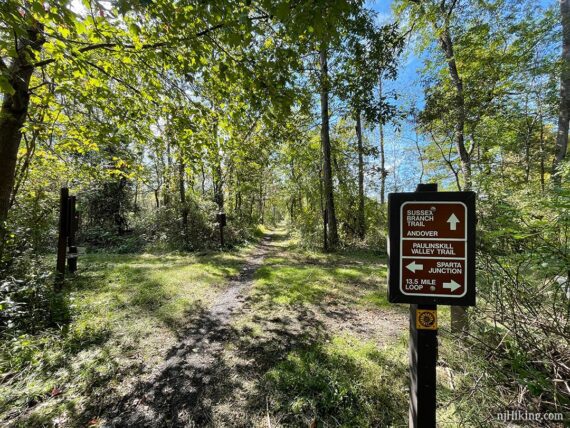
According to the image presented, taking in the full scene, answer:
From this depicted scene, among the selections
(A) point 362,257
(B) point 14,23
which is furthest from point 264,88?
(A) point 362,257

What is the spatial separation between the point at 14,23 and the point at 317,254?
29.0ft

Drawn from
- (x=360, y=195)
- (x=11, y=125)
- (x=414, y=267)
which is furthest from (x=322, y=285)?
(x=360, y=195)

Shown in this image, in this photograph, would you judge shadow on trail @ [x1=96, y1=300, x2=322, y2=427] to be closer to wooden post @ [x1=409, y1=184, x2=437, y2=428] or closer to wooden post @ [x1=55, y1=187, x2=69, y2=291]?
wooden post @ [x1=409, y1=184, x2=437, y2=428]

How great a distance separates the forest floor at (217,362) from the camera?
211 cm

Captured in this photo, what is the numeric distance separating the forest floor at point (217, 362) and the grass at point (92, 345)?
0.05 ft

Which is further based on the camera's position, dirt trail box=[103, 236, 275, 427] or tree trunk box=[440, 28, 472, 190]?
tree trunk box=[440, 28, 472, 190]

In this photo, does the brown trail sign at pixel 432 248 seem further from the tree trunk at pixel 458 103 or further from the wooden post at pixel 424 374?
A: the tree trunk at pixel 458 103

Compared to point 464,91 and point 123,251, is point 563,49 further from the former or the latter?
point 123,251

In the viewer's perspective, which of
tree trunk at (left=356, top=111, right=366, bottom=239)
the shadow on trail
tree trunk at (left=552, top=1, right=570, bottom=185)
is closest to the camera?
the shadow on trail

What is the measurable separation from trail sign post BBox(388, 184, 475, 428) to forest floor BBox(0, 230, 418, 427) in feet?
3.24

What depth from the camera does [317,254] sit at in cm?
946

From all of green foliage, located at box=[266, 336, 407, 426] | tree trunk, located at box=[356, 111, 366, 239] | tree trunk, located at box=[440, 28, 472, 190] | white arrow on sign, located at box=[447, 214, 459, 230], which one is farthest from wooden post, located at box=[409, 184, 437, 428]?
tree trunk, located at box=[356, 111, 366, 239]

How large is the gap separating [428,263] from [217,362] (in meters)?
2.63

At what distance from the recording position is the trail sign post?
1291 millimetres
